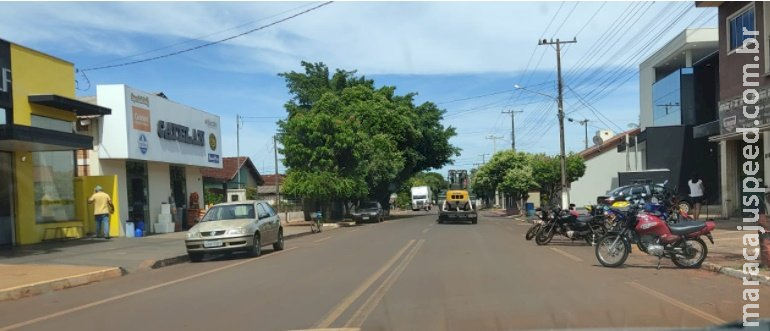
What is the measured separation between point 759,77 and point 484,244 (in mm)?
10628

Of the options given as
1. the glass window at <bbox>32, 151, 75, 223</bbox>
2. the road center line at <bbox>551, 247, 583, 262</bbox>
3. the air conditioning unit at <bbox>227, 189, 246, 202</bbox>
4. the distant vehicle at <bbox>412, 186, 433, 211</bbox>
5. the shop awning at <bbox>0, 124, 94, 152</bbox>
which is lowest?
the distant vehicle at <bbox>412, 186, 433, 211</bbox>

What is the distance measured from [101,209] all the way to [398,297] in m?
14.9

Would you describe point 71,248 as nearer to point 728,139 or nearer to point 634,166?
point 728,139

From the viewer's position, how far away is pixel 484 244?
19969mm

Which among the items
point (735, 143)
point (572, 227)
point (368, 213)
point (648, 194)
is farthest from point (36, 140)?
point (368, 213)

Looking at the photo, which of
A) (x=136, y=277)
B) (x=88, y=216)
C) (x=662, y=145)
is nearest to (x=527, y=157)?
(x=662, y=145)

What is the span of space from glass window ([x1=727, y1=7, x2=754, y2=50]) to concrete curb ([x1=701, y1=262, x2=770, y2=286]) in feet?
41.6

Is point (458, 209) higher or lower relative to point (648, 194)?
lower

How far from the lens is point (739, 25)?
22.4 m

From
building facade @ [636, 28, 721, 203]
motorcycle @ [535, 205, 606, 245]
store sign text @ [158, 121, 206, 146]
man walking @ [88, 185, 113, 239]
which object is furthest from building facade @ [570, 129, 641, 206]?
man walking @ [88, 185, 113, 239]

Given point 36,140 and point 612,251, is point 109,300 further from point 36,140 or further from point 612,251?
point 612,251

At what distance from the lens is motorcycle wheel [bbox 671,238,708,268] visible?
1249 centimetres

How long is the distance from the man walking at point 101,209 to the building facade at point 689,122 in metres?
29.4

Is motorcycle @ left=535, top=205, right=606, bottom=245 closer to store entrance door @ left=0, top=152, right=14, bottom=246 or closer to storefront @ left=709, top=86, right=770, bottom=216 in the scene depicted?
storefront @ left=709, top=86, right=770, bottom=216
